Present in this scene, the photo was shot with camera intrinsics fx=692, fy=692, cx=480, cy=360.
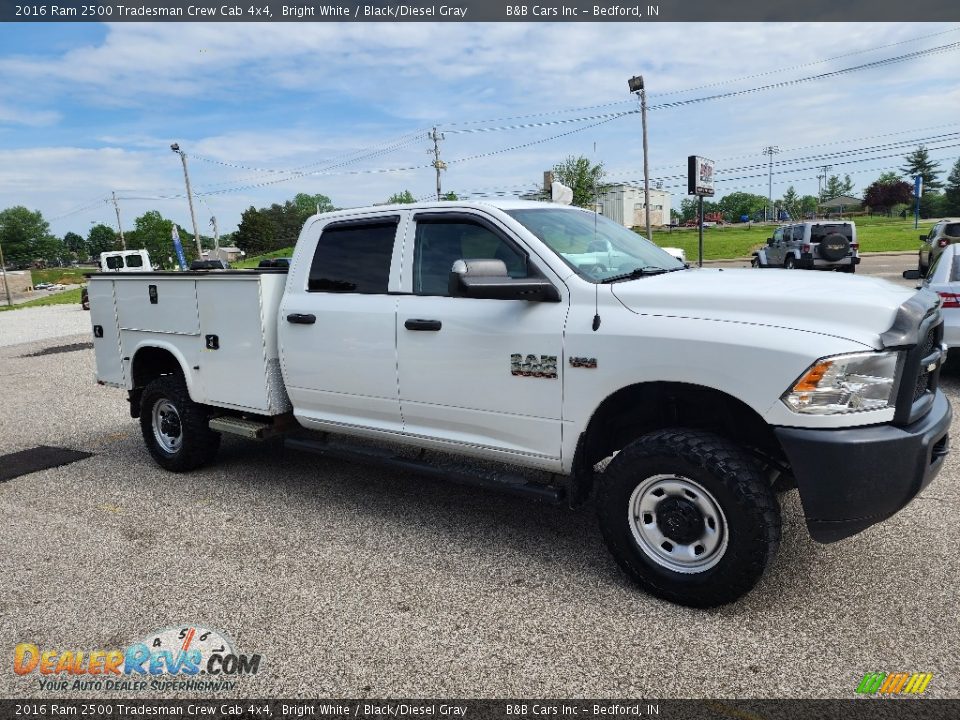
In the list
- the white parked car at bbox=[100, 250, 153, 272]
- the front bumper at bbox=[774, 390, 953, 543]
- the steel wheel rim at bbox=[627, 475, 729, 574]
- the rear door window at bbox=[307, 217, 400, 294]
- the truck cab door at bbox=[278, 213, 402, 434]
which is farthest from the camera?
the white parked car at bbox=[100, 250, 153, 272]

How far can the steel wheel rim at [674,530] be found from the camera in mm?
3209

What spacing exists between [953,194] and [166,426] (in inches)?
4485

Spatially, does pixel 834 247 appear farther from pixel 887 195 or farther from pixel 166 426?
pixel 887 195

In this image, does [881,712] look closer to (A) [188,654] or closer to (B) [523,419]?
(B) [523,419]

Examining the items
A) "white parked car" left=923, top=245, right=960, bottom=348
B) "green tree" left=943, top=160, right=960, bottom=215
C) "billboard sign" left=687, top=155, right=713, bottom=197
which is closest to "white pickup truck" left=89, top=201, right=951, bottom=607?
"white parked car" left=923, top=245, right=960, bottom=348

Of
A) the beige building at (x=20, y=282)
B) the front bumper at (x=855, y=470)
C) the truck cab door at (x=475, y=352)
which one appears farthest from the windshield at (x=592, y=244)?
the beige building at (x=20, y=282)

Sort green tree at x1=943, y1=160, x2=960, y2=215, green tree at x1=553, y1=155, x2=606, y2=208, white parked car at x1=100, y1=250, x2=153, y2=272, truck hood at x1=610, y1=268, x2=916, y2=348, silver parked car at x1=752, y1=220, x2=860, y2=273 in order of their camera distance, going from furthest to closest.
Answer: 1. green tree at x1=943, y1=160, x2=960, y2=215
2. green tree at x1=553, y1=155, x2=606, y2=208
3. white parked car at x1=100, y1=250, x2=153, y2=272
4. silver parked car at x1=752, y1=220, x2=860, y2=273
5. truck hood at x1=610, y1=268, x2=916, y2=348

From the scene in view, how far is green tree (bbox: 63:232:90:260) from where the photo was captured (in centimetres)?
18625

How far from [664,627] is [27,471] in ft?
18.1

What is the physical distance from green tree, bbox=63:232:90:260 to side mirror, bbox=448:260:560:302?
209 metres

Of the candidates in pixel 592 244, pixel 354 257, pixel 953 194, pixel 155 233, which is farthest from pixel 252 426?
pixel 155 233

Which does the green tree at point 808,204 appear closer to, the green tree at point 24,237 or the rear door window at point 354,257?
the rear door window at point 354,257

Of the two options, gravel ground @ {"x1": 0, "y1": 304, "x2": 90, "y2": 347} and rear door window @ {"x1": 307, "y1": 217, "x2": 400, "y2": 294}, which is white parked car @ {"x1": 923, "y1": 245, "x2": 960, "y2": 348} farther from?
gravel ground @ {"x1": 0, "y1": 304, "x2": 90, "y2": 347}

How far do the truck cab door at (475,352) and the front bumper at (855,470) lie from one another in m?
1.19
